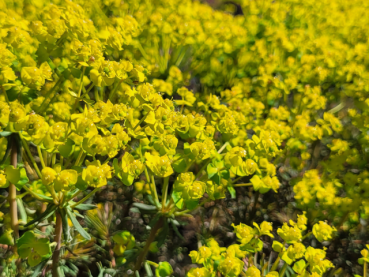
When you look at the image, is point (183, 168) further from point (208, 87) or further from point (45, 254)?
point (208, 87)

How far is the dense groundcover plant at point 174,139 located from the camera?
1128 millimetres

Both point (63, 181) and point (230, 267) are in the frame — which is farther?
point (230, 267)

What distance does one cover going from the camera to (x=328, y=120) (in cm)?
240

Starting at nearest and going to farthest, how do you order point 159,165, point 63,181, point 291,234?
point 63,181
point 159,165
point 291,234

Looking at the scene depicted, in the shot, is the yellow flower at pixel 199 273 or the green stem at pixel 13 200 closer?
the yellow flower at pixel 199 273

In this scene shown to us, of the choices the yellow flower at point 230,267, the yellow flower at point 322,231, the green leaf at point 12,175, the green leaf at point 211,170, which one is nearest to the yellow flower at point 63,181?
the green leaf at point 12,175

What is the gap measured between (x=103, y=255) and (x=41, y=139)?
1.24 meters

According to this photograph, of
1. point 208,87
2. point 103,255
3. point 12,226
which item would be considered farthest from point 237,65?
point 12,226

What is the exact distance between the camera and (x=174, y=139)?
3.96 feet

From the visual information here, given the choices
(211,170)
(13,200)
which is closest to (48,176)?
(13,200)

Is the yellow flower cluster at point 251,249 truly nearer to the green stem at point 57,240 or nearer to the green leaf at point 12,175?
the green stem at point 57,240

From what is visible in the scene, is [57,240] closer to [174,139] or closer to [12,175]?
[12,175]

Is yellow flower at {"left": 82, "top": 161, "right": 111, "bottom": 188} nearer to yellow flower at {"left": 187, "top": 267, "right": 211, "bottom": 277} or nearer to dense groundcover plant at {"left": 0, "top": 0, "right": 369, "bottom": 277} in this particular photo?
dense groundcover plant at {"left": 0, "top": 0, "right": 369, "bottom": 277}

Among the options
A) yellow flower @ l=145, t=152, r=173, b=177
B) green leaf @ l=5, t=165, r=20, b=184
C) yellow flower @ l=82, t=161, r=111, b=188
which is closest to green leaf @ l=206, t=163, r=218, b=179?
yellow flower @ l=145, t=152, r=173, b=177
